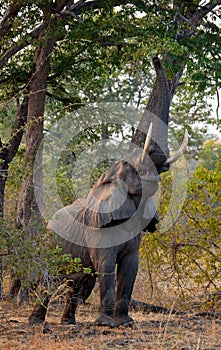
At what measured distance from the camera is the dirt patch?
23.4 feet

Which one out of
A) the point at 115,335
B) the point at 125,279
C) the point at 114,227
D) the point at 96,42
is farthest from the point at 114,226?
the point at 96,42

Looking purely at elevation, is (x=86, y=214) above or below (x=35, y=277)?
above

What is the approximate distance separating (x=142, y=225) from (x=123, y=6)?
4.11m

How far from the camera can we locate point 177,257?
11.7 metres

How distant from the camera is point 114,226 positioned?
27.8 feet

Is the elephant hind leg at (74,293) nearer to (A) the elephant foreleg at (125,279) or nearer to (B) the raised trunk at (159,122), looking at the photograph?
(A) the elephant foreleg at (125,279)

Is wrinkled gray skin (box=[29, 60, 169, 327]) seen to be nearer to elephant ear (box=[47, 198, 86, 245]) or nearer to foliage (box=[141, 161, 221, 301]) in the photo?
elephant ear (box=[47, 198, 86, 245])

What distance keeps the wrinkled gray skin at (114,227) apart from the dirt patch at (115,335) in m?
0.30

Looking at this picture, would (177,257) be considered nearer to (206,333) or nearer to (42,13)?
(206,333)

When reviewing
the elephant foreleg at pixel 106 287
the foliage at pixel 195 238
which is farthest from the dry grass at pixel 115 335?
the foliage at pixel 195 238

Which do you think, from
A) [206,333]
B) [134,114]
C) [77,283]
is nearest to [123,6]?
[77,283]

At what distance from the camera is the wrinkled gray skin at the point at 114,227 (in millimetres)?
8297

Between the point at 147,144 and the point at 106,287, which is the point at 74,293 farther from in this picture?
the point at 147,144

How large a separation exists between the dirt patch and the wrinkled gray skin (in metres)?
0.30
